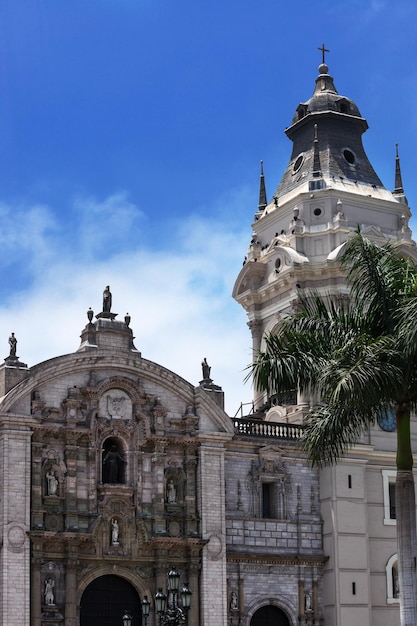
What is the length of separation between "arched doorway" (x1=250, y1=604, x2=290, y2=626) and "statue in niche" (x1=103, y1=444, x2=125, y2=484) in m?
8.00

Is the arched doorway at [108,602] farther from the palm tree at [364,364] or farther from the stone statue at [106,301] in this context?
the palm tree at [364,364]

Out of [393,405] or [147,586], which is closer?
[393,405]

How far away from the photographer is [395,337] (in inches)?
1168

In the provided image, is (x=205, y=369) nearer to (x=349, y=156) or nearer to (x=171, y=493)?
(x=171, y=493)

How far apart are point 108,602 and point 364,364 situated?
20260mm

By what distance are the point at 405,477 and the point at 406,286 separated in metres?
4.85

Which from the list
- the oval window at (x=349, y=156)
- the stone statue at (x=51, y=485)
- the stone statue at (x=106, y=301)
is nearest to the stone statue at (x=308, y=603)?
the stone statue at (x=51, y=485)

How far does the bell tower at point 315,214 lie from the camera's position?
55719 millimetres

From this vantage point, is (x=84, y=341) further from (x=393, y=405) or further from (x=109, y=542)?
(x=393, y=405)

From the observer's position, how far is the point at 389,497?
51938 mm

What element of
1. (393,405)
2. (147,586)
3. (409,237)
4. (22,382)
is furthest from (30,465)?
(409,237)

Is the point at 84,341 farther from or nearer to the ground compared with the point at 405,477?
farther from the ground

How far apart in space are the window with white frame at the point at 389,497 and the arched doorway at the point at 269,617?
6.13 m

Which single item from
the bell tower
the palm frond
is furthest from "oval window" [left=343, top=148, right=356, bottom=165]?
the palm frond
